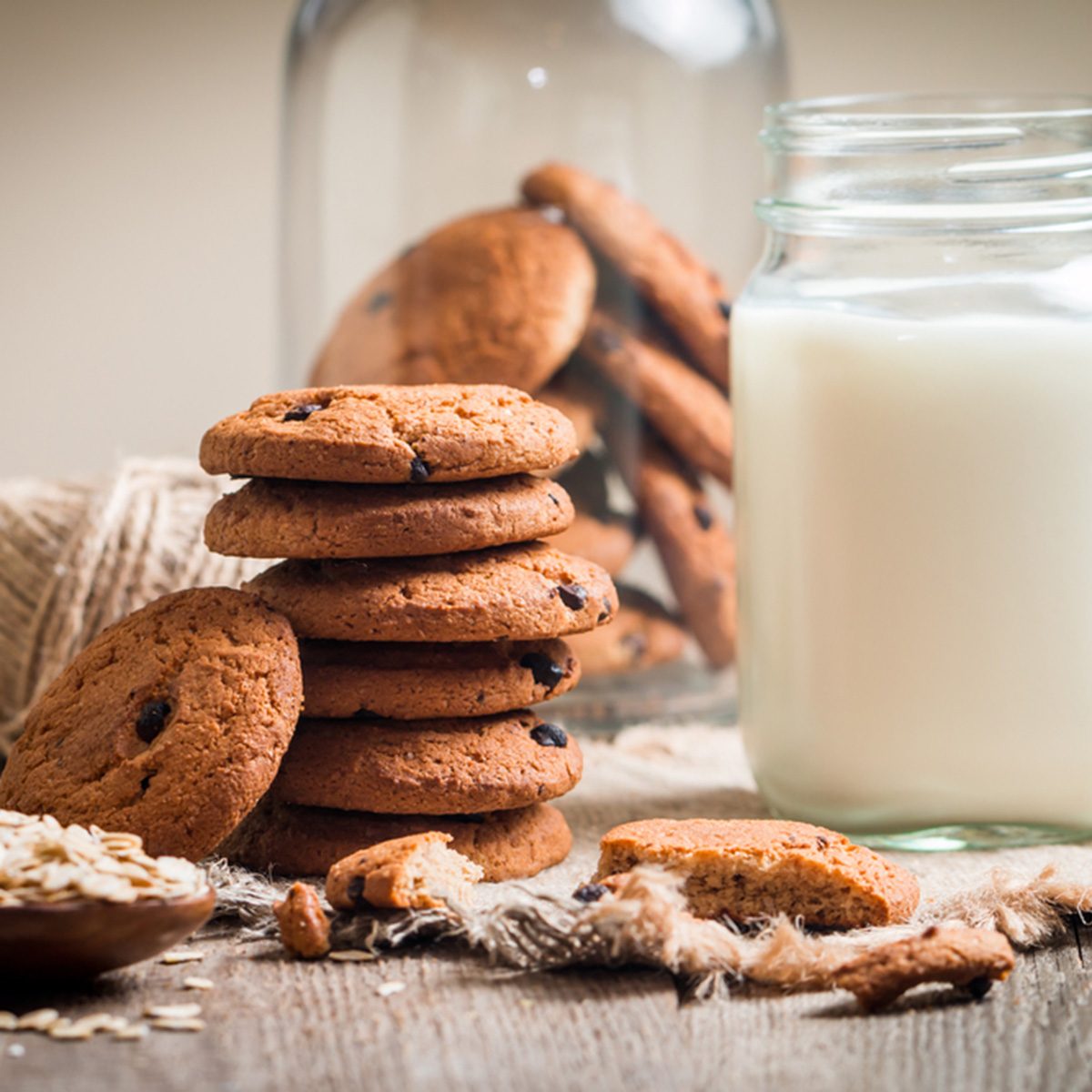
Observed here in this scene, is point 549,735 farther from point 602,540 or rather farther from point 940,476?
point 602,540

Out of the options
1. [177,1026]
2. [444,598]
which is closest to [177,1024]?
[177,1026]

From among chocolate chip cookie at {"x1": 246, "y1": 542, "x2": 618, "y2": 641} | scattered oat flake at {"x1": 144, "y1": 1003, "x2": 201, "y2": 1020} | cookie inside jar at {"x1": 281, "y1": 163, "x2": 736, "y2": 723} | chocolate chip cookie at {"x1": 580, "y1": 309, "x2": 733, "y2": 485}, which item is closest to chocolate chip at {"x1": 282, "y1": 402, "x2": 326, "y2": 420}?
chocolate chip cookie at {"x1": 246, "y1": 542, "x2": 618, "y2": 641}

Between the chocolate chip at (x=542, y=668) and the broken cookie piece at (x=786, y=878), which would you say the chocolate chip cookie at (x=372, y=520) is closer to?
the chocolate chip at (x=542, y=668)

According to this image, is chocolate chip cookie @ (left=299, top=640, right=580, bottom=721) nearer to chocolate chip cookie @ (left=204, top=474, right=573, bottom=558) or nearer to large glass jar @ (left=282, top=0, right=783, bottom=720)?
chocolate chip cookie @ (left=204, top=474, right=573, bottom=558)

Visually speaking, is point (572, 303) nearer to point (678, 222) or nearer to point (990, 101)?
point (678, 222)

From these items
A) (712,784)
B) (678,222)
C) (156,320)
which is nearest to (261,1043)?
(712,784)
